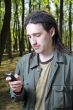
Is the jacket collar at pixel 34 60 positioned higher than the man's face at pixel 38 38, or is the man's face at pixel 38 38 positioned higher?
the man's face at pixel 38 38

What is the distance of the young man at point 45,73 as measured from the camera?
3.04 meters

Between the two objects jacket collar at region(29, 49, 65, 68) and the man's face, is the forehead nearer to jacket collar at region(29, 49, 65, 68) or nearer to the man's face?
the man's face

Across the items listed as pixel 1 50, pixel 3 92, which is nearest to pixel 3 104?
pixel 3 92

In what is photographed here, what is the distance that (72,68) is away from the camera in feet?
10.3

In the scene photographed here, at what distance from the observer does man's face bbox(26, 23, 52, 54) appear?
3.06 meters

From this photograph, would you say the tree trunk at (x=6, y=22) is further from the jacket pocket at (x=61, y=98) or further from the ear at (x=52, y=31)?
the jacket pocket at (x=61, y=98)

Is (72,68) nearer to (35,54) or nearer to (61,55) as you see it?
(61,55)

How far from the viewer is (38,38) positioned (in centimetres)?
307

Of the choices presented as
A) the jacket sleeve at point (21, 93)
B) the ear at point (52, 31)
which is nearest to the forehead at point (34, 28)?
the ear at point (52, 31)

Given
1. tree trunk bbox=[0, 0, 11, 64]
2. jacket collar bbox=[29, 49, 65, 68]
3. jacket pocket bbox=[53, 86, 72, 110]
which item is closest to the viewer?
jacket pocket bbox=[53, 86, 72, 110]

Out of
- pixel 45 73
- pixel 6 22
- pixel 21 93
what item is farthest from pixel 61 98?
pixel 6 22

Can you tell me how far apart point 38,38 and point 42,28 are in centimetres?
10

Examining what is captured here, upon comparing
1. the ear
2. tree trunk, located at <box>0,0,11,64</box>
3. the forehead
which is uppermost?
the forehead

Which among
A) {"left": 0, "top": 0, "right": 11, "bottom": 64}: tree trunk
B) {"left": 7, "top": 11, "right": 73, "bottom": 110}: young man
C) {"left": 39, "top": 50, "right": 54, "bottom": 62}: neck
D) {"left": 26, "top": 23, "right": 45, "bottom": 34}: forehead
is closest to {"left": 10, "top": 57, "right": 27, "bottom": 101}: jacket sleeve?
{"left": 7, "top": 11, "right": 73, "bottom": 110}: young man
